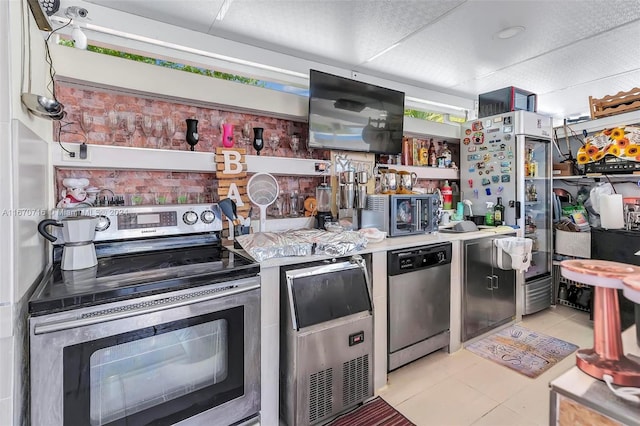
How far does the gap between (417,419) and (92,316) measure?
1884 millimetres

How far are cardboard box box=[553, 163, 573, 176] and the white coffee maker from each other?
4.63 metres

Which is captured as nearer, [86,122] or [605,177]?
[86,122]

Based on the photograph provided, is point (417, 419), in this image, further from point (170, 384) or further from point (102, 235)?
point (102, 235)

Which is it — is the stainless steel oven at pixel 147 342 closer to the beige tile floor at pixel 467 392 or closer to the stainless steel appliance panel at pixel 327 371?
the stainless steel appliance panel at pixel 327 371

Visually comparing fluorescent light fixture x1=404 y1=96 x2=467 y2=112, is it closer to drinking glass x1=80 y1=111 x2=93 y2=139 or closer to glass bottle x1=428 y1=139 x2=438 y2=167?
glass bottle x1=428 y1=139 x2=438 y2=167

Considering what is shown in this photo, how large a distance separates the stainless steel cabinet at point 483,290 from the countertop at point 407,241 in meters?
0.09

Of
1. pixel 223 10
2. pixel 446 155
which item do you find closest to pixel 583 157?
pixel 446 155

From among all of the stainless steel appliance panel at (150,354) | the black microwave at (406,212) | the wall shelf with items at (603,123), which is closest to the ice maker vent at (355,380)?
the stainless steel appliance panel at (150,354)

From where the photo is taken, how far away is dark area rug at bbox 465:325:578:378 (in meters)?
2.53

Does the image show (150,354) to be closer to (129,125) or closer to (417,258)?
(129,125)

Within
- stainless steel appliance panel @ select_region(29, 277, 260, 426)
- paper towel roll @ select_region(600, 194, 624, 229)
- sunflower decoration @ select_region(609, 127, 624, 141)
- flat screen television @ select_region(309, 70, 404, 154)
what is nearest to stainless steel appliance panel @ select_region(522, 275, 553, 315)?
paper towel roll @ select_region(600, 194, 624, 229)

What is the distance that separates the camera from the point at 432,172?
374cm

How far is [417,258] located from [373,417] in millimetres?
1123

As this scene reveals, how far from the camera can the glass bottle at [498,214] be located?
11.5ft
